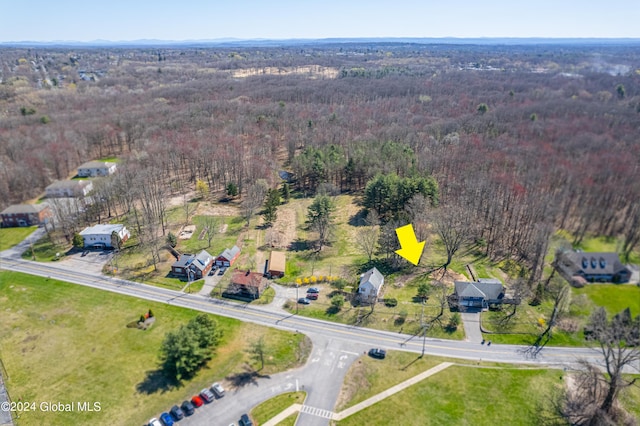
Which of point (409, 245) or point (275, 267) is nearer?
point (275, 267)

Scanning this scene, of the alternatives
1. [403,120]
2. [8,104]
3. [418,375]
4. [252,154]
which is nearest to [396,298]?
[418,375]

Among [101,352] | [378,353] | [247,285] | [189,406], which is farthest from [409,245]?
[101,352]

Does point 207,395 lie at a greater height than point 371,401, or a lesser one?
greater

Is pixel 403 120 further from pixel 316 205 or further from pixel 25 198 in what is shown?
pixel 25 198

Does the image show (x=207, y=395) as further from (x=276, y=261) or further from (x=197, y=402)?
(x=276, y=261)

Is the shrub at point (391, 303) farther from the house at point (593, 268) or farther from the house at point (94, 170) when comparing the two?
the house at point (94, 170)

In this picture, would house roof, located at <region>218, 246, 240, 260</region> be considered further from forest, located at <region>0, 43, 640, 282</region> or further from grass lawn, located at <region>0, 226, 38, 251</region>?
grass lawn, located at <region>0, 226, 38, 251</region>

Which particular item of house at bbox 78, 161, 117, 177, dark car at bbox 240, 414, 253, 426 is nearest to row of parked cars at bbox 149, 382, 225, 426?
dark car at bbox 240, 414, 253, 426
